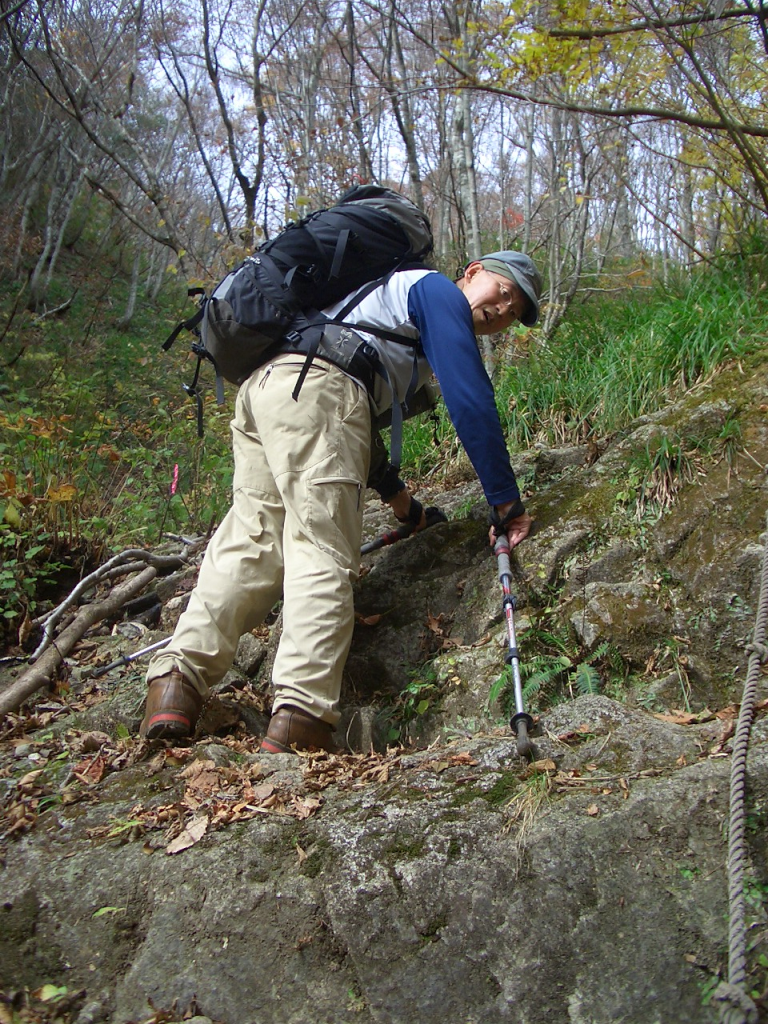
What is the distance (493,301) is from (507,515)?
1.05 meters

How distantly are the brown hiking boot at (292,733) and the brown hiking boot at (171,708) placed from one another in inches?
14.0

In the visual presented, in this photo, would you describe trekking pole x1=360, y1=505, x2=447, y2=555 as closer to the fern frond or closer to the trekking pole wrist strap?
the trekking pole wrist strap

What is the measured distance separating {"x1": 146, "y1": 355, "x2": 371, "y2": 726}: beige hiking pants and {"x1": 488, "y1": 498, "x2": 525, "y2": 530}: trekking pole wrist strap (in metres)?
0.71

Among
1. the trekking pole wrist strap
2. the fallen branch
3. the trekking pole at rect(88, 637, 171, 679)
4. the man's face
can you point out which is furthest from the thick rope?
the fallen branch

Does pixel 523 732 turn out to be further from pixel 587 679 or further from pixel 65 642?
pixel 65 642

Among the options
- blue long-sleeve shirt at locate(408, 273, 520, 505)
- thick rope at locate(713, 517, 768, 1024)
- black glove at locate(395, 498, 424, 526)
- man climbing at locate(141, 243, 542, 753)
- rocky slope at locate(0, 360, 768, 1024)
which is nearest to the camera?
thick rope at locate(713, 517, 768, 1024)

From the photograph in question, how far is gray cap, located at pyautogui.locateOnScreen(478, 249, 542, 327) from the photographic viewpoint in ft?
11.2

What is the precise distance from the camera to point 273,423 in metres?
3.14

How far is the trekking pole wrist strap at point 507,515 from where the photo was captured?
136 inches

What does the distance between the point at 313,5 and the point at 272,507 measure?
929cm

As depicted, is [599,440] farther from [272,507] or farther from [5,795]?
[5,795]

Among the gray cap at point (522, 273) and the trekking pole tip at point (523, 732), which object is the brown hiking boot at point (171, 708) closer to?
the trekking pole tip at point (523, 732)

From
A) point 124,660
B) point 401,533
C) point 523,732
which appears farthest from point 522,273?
point 124,660

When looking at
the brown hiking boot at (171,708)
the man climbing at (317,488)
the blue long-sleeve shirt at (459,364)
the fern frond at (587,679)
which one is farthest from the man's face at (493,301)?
the brown hiking boot at (171,708)
